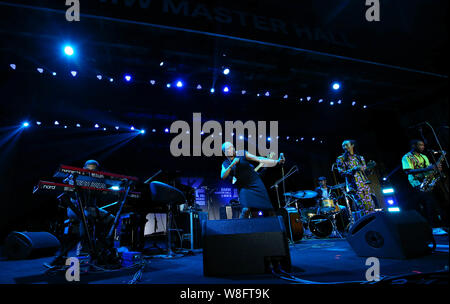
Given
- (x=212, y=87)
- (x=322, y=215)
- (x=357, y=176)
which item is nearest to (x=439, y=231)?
(x=357, y=176)

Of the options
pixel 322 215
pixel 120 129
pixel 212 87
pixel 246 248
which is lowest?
pixel 322 215

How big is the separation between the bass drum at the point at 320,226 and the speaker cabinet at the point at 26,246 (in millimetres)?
6296

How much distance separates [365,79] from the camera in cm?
545

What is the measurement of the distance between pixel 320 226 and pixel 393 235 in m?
4.65

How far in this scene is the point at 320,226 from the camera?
6223 millimetres

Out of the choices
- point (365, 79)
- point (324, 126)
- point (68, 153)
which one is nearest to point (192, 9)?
point (365, 79)

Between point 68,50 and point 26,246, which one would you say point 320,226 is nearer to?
point 26,246

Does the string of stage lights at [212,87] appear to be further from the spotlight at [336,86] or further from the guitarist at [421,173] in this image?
the guitarist at [421,173]

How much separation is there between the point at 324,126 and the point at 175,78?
5.90 metres

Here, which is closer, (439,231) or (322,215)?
(439,231)

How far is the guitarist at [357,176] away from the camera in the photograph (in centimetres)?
376

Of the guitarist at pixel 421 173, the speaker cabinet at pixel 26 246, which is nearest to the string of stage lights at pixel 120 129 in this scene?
the speaker cabinet at pixel 26 246

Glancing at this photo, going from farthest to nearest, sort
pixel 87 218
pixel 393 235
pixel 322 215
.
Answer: pixel 322 215 < pixel 87 218 < pixel 393 235

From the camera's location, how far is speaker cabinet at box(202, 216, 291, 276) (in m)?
1.79
